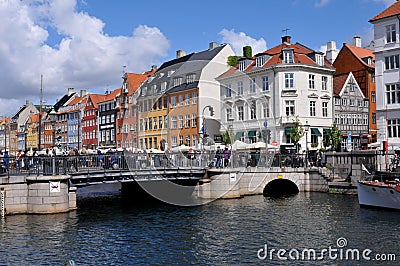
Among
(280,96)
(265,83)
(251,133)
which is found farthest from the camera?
(265,83)

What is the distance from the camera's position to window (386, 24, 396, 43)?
45.1 meters

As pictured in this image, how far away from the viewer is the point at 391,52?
45.2 meters

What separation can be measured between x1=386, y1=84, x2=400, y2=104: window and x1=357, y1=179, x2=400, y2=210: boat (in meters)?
17.7

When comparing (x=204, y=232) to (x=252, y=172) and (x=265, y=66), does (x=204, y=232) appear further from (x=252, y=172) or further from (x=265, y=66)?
(x=265, y=66)

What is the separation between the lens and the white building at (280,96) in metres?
57.6

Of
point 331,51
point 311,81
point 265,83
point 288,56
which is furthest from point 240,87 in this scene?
point 331,51

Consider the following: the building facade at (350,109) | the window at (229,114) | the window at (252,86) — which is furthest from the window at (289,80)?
the window at (229,114)

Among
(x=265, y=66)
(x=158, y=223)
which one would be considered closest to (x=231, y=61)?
(x=265, y=66)

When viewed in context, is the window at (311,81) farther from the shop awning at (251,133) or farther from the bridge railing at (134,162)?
the bridge railing at (134,162)

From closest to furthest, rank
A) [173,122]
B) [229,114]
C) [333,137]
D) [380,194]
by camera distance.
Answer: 1. [380,194]
2. [173,122]
3. [333,137]
4. [229,114]

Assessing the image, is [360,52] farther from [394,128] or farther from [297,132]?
[394,128]

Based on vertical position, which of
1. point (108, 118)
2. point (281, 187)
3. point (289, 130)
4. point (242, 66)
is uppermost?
point (242, 66)

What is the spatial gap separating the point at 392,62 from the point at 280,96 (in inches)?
595

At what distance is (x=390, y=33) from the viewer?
45438 mm
